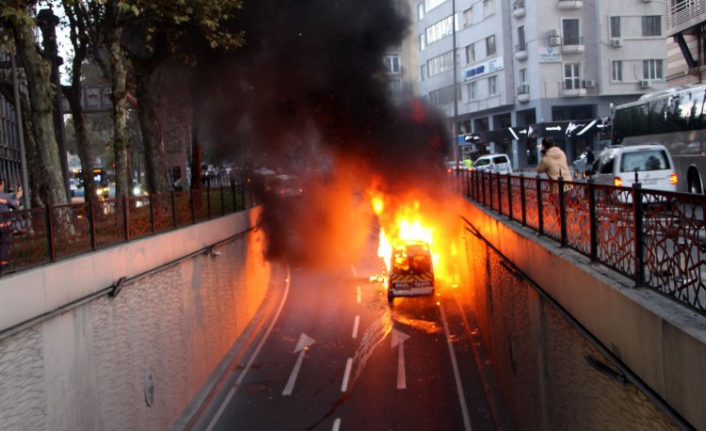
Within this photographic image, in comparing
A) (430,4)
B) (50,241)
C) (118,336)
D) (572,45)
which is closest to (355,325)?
Answer: (118,336)

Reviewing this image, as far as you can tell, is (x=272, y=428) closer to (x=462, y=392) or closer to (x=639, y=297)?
(x=462, y=392)

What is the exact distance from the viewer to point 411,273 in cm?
1944

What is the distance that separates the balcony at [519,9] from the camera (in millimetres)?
39666

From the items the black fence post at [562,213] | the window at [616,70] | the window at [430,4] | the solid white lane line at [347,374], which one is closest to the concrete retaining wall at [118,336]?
the solid white lane line at [347,374]

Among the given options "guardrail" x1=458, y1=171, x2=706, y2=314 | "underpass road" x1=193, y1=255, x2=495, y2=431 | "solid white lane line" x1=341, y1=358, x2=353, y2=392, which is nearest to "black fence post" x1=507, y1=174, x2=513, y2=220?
"guardrail" x1=458, y1=171, x2=706, y2=314

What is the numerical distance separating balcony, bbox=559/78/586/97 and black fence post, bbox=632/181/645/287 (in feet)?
119

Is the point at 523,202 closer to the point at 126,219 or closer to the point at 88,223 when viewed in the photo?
the point at 126,219

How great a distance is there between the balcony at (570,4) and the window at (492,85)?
6031mm

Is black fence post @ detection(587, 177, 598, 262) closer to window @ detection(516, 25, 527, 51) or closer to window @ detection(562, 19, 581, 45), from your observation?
window @ detection(562, 19, 581, 45)

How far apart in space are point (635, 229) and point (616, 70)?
37955mm

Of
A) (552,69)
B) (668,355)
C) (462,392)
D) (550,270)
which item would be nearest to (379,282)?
(462,392)

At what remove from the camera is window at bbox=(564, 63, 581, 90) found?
39562 mm

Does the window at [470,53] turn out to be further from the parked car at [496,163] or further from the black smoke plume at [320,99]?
the black smoke plume at [320,99]

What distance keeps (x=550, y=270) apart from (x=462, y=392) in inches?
249
